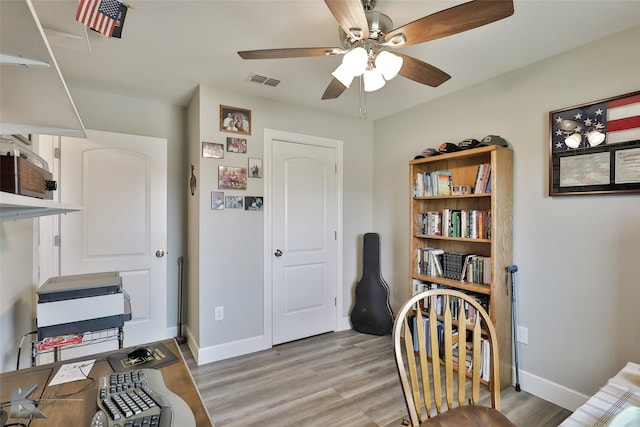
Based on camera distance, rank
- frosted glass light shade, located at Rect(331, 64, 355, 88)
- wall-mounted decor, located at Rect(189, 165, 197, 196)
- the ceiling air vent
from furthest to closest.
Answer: wall-mounted decor, located at Rect(189, 165, 197, 196) < the ceiling air vent < frosted glass light shade, located at Rect(331, 64, 355, 88)

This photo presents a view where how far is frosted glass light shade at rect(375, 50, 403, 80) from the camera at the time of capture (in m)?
1.45

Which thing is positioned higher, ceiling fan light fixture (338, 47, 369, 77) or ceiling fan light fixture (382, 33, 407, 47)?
ceiling fan light fixture (382, 33, 407, 47)

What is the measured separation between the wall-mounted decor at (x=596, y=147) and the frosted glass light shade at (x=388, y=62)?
1.40 metres

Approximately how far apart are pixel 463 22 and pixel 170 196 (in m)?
2.87

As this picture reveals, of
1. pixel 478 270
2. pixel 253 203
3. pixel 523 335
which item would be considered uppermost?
pixel 253 203

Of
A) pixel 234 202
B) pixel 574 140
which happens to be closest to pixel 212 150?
pixel 234 202

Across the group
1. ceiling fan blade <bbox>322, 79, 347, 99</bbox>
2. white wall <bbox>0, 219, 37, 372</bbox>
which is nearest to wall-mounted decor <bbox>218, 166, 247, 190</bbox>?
ceiling fan blade <bbox>322, 79, 347, 99</bbox>

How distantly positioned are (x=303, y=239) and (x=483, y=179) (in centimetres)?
173

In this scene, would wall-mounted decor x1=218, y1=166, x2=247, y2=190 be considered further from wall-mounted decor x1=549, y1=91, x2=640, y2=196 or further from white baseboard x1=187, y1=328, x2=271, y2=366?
wall-mounted decor x1=549, y1=91, x2=640, y2=196

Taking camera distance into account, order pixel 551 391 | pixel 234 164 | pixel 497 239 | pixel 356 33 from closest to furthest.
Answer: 1. pixel 356 33
2. pixel 551 391
3. pixel 497 239
4. pixel 234 164

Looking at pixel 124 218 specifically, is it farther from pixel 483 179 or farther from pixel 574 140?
pixel 574 140

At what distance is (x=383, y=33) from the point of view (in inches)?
61.6

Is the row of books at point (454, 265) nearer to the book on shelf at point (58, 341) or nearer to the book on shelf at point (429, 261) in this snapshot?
the book on shelf at point (429, 261)

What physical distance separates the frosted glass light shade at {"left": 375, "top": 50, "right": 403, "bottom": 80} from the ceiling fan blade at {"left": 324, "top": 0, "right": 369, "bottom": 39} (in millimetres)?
123
